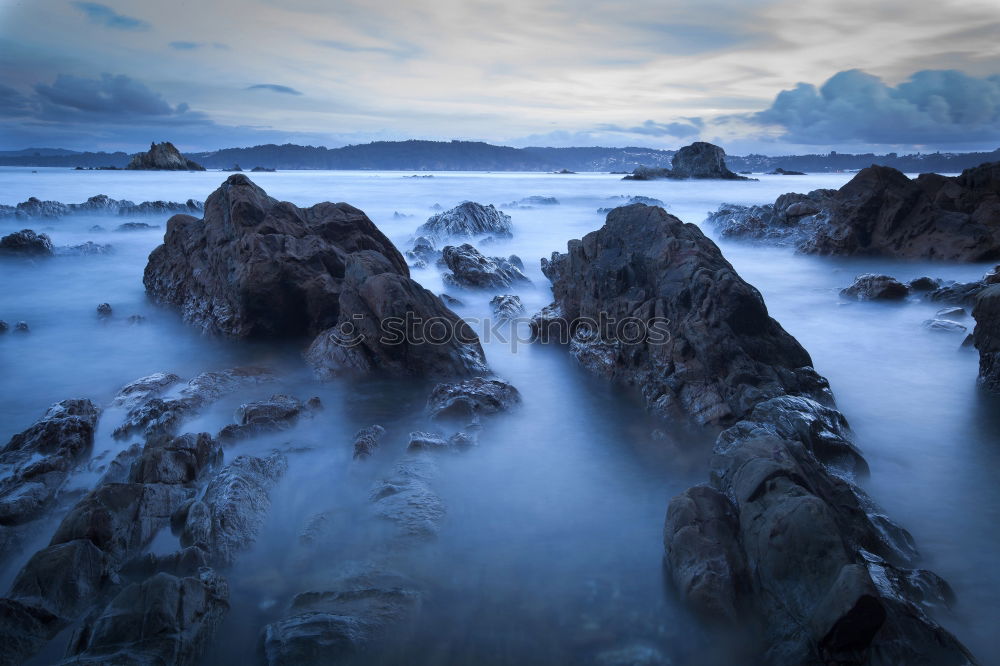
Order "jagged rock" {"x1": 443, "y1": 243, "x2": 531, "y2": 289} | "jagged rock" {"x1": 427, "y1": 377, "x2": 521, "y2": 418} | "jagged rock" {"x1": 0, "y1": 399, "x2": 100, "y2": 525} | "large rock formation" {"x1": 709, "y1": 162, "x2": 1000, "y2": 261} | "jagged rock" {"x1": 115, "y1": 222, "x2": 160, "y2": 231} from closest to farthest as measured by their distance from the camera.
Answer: "jagged rock" {"x1": 0, "y1": 399, "x2": 100, "y2": 525}
"jagged rock" {"x1": 427, "y1": 377, "x2": 521, "y2": 418}
"jagged rock" {"x1": 443, "y1": 243, "x2": 531, "y2": 289}
"large rock formation" {"x1": 709, "y1": 162, "x2": 1000, "y2": 261}
"jagged rock" {"x1": 115, "y1": 222, "x2": 160, "y2": 231}

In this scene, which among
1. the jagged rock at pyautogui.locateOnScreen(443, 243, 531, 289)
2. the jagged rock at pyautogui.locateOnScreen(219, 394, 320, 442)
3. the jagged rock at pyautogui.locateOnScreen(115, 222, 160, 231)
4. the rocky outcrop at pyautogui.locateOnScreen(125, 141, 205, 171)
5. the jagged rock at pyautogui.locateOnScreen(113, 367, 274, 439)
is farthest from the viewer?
the rocky outcrop at pyautogui.locateOnScreen(125, 141, 205, 171)

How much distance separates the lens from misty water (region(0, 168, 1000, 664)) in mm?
3230

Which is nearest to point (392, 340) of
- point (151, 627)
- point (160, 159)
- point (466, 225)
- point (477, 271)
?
point (151, 627)

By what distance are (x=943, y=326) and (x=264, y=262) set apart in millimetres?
10165

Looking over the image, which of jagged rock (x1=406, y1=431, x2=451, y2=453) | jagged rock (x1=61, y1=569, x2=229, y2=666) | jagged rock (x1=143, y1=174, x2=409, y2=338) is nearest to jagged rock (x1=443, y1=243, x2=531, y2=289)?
jagged rock (x1=143, y1=174, x2=409, y2=338)

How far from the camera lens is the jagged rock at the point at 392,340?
7055mm

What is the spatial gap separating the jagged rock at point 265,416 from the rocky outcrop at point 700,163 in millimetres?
53615

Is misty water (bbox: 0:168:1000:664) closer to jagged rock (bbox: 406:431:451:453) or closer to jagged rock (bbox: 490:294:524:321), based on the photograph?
jagged rock (bbox: 406:431:451:453)

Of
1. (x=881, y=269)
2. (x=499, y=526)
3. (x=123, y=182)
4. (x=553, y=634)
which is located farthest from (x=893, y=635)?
(x=123, y=182)

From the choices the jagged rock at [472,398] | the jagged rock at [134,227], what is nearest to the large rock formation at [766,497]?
the jagged rock at [472,398]

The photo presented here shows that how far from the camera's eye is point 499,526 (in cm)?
421

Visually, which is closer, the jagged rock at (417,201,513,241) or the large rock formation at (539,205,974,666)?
the large rock formation at (539,205,974,666)

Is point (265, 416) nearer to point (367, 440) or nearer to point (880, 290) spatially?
point (367, 440)

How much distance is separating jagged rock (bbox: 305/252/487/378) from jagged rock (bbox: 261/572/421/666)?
12.1 ft
